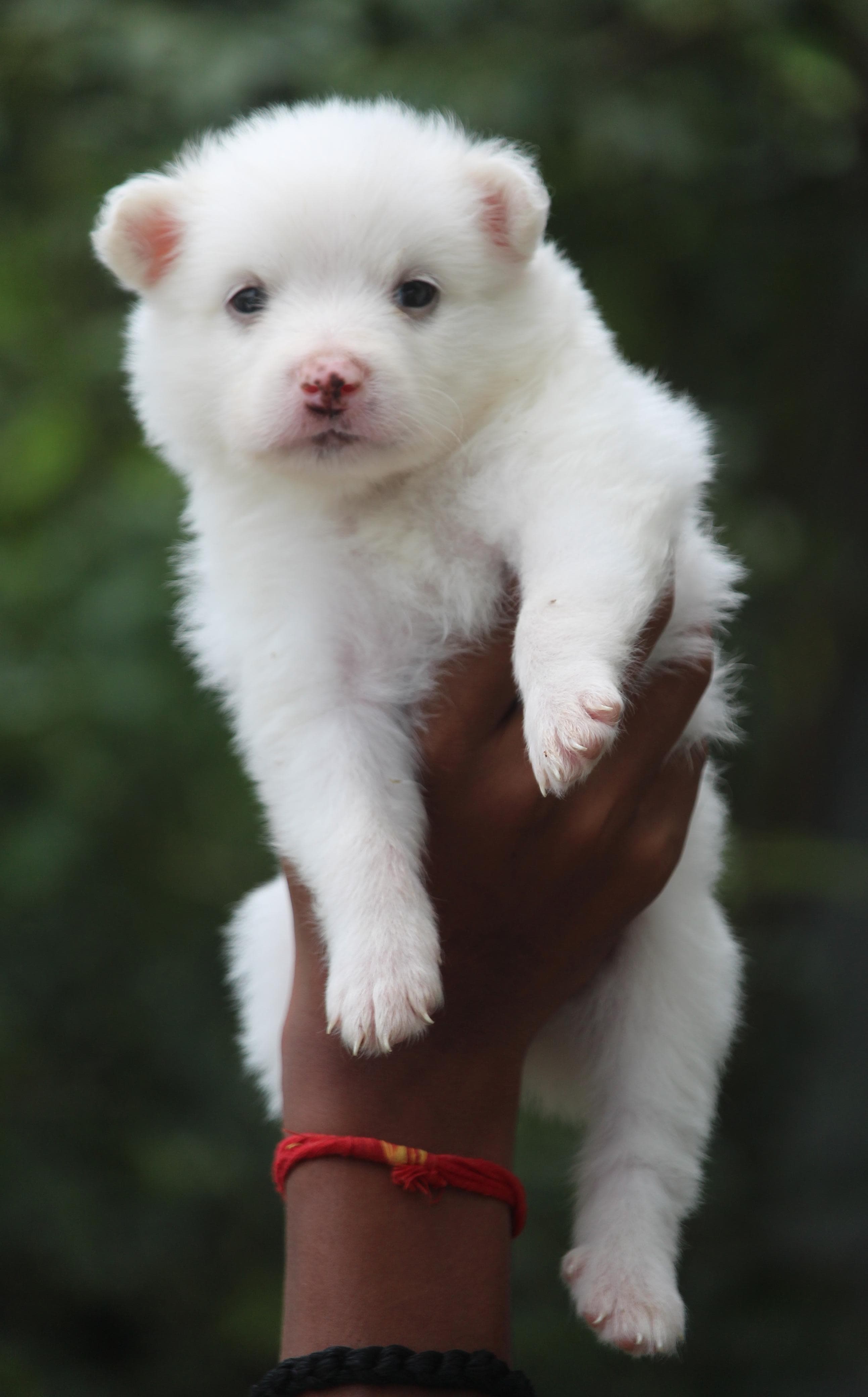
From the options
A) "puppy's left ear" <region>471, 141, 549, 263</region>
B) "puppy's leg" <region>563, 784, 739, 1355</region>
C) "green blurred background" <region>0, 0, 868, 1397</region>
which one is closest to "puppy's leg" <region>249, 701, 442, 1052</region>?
"puppy's leg" <region>563, 784, 739, 1355</region>

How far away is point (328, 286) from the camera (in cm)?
219

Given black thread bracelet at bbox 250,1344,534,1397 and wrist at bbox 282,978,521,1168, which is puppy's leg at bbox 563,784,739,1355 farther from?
black thread bracelet at bbox 250,1344,534,1397

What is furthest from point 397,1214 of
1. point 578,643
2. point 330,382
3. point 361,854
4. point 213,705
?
point 213,705

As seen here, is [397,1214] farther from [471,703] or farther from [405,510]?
[405,510]

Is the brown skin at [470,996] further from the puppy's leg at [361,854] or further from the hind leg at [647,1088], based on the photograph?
the hind leg at [647,1088]

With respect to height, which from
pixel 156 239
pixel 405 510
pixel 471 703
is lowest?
pixel 471 703

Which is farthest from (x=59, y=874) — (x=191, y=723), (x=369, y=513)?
(x=369, y=513)

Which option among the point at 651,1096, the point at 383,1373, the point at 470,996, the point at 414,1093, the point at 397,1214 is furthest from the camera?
the point at 651,1096

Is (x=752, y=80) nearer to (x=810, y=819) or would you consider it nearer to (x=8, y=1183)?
(x=810, y=819)

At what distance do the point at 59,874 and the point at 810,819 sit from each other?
310 centimetres

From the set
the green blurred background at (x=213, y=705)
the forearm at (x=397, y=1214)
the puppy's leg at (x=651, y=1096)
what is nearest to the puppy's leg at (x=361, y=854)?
the forearm at (x=397, y=1214)

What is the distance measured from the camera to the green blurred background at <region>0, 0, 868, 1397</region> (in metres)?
3.26

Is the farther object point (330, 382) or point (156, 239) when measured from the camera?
point (156, 239)

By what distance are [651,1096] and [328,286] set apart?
65.2 inches
